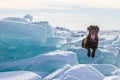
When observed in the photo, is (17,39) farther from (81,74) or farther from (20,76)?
(81,74)

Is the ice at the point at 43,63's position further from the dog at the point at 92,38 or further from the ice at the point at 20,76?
the dog at the point at 92,38

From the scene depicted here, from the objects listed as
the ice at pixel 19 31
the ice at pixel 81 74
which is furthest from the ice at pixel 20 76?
the ice at pixel 19 31

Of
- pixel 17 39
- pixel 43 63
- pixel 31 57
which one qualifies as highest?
pixel 17 39

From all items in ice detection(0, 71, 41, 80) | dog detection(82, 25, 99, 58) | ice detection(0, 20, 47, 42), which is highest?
dog detection(82, 25, 99, 58)

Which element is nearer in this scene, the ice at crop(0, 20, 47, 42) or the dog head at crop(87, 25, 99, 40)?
the dog head at crop(87, 25, 99, 40)

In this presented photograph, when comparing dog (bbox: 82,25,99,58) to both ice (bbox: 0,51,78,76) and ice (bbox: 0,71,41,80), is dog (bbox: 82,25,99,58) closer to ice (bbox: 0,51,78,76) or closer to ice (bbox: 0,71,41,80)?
ice (bbox: 0,71,41,80)

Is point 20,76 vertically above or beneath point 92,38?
beneath

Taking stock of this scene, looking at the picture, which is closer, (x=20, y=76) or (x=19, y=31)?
(x=20, y=76)

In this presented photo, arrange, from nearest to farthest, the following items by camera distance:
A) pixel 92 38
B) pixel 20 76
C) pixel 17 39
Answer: pixel 92 38
pixel 20 76
pixel 17 39

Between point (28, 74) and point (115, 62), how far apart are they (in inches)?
493

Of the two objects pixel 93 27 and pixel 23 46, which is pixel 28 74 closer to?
pixel 23 46

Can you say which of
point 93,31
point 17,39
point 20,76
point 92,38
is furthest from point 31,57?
point 93,31

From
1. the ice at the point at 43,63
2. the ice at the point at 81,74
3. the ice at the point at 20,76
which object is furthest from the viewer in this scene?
the ice at the point at 43,63

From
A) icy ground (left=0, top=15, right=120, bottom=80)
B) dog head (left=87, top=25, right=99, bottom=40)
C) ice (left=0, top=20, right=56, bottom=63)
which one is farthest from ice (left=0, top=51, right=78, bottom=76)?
dog head (left=87, top=25, right=99, bottom=40)
